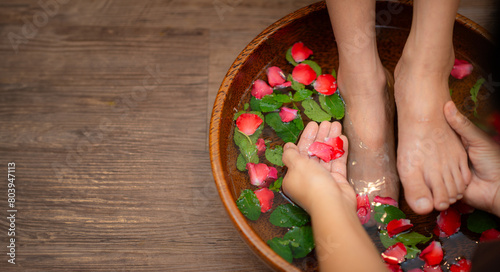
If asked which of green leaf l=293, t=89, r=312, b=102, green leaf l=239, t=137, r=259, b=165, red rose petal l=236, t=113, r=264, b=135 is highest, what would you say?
green leaf l=293, t=89, r=312, b=102

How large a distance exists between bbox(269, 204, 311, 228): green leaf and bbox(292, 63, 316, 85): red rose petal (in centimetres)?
31

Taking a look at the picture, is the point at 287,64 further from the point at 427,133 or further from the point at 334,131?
the point at 427,133

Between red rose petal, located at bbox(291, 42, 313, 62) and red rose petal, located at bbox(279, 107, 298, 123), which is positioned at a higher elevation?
red rose petal, located at bbox(291, 42, 313, 62)

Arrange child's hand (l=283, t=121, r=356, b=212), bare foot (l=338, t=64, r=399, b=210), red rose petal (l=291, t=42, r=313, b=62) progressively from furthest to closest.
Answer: red rose petal (l=291, t=42, r=313, b=62) → bare foot (l=338, t=64, r=399, b=210) → child's hand (l=283, t=121, r=356, b=212)

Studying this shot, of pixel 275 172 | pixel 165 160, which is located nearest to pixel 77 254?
pixel 165 160

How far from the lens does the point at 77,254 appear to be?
997 mm

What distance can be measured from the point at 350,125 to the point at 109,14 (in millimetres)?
823

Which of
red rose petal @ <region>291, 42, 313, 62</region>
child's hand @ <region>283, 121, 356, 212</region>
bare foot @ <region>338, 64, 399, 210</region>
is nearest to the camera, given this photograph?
child's hand @ <region>283, 121, 356, 212</region>

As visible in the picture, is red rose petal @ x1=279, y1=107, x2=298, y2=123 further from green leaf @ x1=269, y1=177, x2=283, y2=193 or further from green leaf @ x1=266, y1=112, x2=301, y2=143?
green leaf @ x1=269, y1=177, x2=283, y2=193

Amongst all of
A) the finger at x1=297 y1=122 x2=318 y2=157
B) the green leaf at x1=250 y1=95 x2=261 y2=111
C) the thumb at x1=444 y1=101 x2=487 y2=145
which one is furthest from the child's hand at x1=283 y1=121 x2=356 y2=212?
the thumb at x1=444 y1=101 x2=487 y2=145

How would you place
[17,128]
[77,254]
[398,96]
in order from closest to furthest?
[398,96], [77,254], [17,128]

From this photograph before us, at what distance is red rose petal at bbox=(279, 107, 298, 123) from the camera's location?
930mm

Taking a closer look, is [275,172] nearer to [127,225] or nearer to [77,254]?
[127,225]

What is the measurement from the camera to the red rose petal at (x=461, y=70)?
0.94 meters
